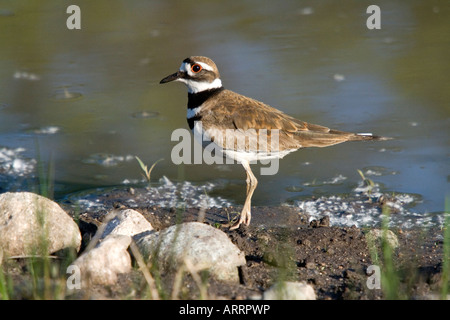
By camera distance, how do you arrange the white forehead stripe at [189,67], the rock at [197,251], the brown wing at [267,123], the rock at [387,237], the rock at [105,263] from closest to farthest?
the rock at [105,263]
the rock at [197,251]
the rock at [387,237]
the brown wing at [267,123]
the white forehead stripe at [189,67]

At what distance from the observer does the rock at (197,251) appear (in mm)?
3746

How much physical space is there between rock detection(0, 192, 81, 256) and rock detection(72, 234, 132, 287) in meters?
0.47

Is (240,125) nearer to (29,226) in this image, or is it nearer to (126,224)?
(126,224)

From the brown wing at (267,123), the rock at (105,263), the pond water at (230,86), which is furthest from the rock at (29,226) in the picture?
the brown wing at (267,123)

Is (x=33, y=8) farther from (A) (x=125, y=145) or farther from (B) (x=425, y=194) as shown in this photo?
(B) (x=425, y=194)

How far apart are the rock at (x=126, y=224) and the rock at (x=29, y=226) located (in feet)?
0.83

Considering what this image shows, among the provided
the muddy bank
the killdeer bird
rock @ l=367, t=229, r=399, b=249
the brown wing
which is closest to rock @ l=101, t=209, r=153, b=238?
the muddy bank

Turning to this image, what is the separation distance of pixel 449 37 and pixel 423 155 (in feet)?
13.4

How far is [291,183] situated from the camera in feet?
20.7

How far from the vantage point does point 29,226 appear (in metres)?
4.10

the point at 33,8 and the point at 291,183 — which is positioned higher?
the point at 33,8

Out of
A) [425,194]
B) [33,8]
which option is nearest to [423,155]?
[425,194]

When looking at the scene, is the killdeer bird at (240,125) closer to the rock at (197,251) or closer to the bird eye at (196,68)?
the bird eye at (196,68)

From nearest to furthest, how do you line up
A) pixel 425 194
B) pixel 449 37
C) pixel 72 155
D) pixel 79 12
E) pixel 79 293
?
1. pixel 79 293
2. pixel 425 194
3. pixel 72 155
4. pixel 449 37
5. pixel 79 12
